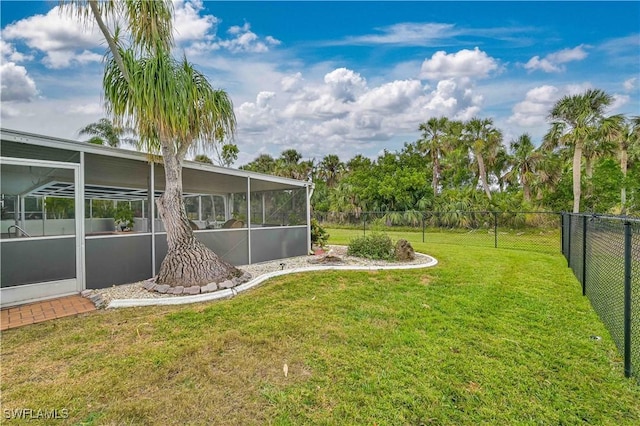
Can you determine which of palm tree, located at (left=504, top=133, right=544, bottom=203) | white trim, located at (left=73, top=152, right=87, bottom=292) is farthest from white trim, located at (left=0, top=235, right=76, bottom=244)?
palm tree, located at (left=504, top=133, right=544, bottom=203)

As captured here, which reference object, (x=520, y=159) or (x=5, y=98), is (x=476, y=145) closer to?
(x=520, y=159)

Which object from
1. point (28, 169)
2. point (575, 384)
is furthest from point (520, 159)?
point (28, 169)

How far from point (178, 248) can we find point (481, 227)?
51.2ft

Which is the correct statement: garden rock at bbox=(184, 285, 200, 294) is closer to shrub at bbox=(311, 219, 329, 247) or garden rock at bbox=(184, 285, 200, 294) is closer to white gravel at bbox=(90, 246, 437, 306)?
white gravel at bbox=(90, 246, 437, 306)

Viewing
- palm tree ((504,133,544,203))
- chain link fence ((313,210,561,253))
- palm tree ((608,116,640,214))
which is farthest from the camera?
palm tree ((608,116,640,214))

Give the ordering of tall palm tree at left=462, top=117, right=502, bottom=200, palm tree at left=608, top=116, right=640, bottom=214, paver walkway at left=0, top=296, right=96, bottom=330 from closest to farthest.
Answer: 1. paver walkway at left=0, top=296, right=96, bottom=330
2. palm tree at left=608, top=116, right=640, bottom=214
3. tall palm tree at left=462, top=117, right=502, bottom=200

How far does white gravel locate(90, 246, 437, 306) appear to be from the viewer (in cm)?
500

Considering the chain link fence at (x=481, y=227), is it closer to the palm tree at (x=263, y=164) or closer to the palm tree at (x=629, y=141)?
the palm tree at (x=629, y=141)

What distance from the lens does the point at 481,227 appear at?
16.3 meters

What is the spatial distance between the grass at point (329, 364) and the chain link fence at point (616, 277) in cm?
17

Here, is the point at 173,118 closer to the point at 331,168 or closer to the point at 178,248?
the point at 178,248

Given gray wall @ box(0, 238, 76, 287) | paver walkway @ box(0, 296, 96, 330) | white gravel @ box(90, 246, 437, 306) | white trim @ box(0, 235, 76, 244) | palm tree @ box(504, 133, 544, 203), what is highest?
palm tree @ box(504, 133, 544, 203)

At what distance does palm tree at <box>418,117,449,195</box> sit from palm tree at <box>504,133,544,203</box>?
5560 millimetres

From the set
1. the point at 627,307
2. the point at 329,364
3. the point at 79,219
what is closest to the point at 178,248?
the point at 79,219
